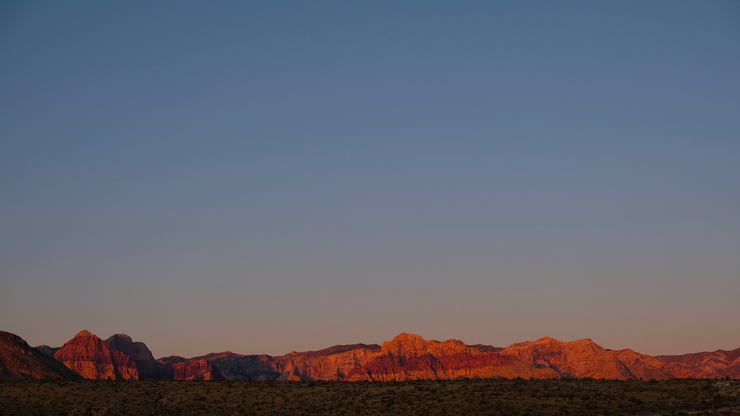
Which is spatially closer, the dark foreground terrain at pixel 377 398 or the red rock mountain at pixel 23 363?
the dark foreground terrain at pixel 377 398

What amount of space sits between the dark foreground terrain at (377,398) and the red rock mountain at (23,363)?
124ft

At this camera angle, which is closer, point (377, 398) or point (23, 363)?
point (377, 398)

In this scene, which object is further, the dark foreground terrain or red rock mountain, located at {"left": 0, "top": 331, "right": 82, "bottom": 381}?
red rock mountain, located at {"left": 0, "top": 331, "right": 82, "bottom": 381}

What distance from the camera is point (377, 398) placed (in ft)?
259

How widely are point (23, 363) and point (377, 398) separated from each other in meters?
84.3

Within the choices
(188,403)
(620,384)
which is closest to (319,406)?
(188,403)

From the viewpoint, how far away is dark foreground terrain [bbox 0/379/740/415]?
69938 millimetres

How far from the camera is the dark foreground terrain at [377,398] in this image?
2753 inches

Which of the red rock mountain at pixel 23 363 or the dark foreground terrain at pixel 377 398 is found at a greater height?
the red rock mountain at pixel 23 363

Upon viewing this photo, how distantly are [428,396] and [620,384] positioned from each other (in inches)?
809

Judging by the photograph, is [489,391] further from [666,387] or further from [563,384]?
[666,387]

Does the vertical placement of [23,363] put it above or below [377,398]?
above

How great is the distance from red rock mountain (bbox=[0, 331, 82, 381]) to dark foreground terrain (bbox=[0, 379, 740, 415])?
3793 cm

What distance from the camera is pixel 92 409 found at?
269 ft
